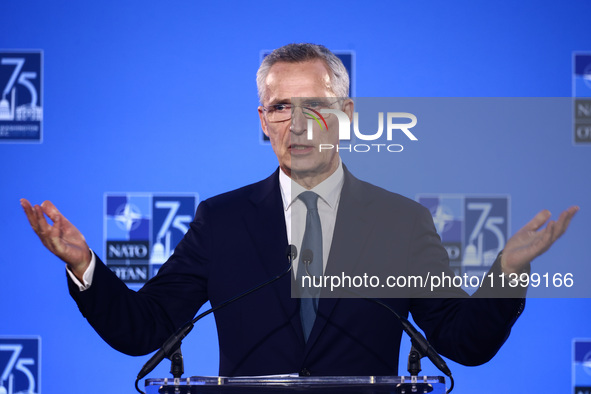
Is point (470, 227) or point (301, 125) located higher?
point (301, 125)

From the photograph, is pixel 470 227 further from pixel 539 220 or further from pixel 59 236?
pixel 59 236

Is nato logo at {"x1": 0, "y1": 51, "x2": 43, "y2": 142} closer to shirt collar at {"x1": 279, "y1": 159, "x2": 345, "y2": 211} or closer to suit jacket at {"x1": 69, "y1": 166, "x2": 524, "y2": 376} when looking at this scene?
suit jacket at {"x1": 69, "y1": 166, "x2": 524, "y2": 376}

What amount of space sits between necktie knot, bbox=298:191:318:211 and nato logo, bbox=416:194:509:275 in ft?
0.77

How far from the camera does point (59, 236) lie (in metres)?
1.30

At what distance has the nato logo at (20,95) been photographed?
2.52m

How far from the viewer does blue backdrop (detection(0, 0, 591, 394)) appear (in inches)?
95.7

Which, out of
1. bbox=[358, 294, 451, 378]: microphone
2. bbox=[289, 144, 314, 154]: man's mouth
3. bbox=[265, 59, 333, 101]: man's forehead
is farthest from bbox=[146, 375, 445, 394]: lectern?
bbox=[265, 59, 333, 101]: man's forehead

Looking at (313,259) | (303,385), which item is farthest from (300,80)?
(303,385)

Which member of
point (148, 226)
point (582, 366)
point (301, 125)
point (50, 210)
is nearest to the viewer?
point (50, 210)

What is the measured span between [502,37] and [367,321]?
1385 mm

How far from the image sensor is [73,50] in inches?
99.7

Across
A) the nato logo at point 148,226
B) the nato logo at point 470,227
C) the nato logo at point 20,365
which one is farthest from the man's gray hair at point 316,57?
the nato logo at point 20,365

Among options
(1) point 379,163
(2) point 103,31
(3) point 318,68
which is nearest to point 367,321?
(1) point 379,163

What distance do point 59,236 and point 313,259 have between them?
0.52 metres
